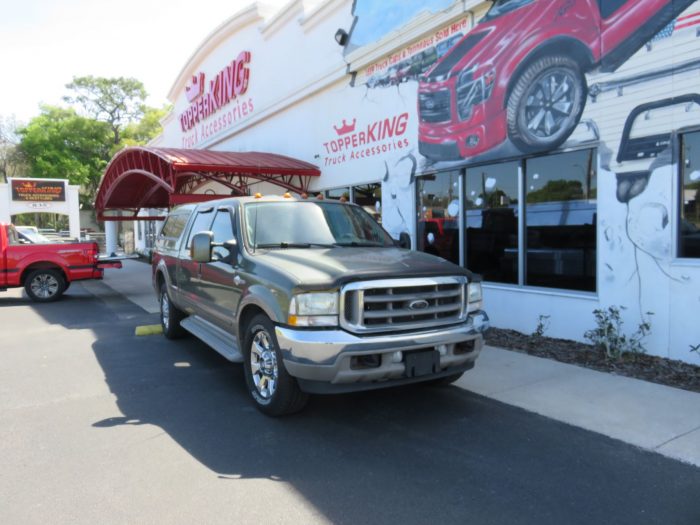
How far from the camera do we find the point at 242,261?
512 cm

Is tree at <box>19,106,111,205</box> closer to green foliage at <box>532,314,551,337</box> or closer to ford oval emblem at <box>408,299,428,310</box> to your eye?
green foliage at <box>532,314,551,337</box>

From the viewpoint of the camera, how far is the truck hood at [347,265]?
423 cm

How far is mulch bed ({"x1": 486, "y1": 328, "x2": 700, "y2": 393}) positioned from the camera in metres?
5.55

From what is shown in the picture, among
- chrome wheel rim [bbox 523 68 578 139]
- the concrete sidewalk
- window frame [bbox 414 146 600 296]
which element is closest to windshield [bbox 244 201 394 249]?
the concrete sidewalk

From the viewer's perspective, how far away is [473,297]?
4902 mm

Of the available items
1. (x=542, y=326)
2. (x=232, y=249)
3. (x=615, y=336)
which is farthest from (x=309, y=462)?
(x=542, y=326)

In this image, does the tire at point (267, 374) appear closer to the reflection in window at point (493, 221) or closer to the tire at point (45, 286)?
the reflection in window at point (493, 221)

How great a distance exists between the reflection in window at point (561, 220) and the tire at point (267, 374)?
4.49 meters

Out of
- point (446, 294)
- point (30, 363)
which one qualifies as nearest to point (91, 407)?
point (30, 363)

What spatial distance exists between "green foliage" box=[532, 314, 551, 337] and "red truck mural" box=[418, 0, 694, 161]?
234 cm

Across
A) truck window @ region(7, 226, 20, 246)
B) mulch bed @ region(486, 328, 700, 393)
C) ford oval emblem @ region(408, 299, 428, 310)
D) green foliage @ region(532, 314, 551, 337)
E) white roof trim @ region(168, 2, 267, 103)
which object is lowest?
mulch bed @ region(486, 328, 700, 393)

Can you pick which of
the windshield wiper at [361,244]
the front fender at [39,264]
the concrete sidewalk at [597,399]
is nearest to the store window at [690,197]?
the concrete sidewalk at [597,399]

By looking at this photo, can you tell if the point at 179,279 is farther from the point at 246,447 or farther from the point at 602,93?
the point at 602,93

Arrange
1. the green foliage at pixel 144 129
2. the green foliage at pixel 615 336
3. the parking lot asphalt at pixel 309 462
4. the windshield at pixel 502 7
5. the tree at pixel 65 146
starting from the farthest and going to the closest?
1. the green foliage at pixel 144 129
2. the tree at pixel 65 146
3. the windshield at pixel 502 7
4. the green foliage at pixel 615 336
5. the parking lot asphalt at pixel 309 462
